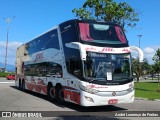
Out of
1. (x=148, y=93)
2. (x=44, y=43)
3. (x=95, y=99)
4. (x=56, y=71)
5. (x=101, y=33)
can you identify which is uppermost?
(x=44, y=43)

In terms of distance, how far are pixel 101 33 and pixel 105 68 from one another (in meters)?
1.79

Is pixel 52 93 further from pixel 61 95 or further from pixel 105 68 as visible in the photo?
pixel 105 68

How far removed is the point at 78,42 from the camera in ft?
48.6

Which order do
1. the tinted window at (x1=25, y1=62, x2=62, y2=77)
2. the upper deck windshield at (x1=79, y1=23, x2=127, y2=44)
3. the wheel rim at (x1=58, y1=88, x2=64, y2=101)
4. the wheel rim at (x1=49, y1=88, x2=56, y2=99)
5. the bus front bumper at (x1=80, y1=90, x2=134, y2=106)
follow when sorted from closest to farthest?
the bus front bumper at (x1=80, y1=90, x2=134, y2=106), the upper deck windshield at (x1=79, y1=23, x2=127, y2=44), the wheel rim at (x1=58, y1=88, x2=64, y2=101), the tinted window at (x1=25, y1=62, x2=62, y2=77), the wheel rim at (x1=49, y1=88, x2=56, y2=99)

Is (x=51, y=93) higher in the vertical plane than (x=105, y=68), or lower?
lower

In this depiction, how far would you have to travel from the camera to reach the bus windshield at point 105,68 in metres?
14.3

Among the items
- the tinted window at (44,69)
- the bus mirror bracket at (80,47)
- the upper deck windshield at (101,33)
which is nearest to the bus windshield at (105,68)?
the bus mirror bracket at (80,47)

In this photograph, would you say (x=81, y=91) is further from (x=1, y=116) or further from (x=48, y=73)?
(x=48, y=73)

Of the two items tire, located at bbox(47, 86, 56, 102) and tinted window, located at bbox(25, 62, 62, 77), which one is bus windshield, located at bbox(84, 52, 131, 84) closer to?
tinted window, located at bbox(25, 62, 62, 77)

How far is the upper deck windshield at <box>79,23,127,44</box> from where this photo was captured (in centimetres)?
1498

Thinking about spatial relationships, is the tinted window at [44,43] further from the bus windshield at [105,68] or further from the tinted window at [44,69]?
the bus windshield at [105,68]

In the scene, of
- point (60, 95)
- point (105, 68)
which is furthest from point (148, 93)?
point (105, 68)

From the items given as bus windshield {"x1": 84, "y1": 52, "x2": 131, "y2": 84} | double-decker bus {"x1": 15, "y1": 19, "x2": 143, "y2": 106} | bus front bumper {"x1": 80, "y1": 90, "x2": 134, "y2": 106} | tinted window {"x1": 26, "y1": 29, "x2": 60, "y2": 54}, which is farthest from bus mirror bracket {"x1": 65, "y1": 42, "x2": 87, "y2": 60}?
tinted window {"x1": 26, "y1": 29, "x2": 60, "y2": 54}

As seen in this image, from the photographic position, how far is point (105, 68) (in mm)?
14422
